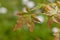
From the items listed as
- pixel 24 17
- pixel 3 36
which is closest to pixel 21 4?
pixel 3 36

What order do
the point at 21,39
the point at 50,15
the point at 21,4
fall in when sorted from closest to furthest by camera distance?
1. the point at 50,15
2. the point at 21,39
3. the point at 21,4

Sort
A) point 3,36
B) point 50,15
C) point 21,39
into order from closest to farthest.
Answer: point 50,15 → point 21,39 → point 3,36

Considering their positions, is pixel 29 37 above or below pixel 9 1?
below

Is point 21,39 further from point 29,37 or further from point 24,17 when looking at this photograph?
point 24,17

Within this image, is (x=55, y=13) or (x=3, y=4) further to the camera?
(x=3, y=4)

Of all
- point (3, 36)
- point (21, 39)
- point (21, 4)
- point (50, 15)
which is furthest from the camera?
point (21, 4)

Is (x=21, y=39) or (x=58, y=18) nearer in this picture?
(x=58, y=18)

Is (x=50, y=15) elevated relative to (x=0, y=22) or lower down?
elevated

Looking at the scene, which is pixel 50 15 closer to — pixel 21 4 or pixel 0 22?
pixel 0 22

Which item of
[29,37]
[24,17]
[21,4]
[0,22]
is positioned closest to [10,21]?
[0,22]
